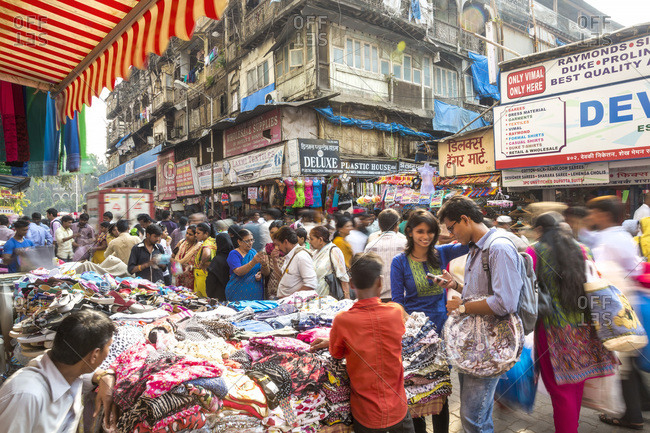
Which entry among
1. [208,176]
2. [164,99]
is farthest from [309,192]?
[164,99]

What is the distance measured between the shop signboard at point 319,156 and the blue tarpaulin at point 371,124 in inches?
49.3

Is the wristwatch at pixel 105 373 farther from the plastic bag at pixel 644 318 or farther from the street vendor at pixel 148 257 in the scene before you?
the plastic bag at pixel 644 318

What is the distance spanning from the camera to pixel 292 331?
3.01 metres

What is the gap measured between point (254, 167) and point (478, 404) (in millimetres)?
15494

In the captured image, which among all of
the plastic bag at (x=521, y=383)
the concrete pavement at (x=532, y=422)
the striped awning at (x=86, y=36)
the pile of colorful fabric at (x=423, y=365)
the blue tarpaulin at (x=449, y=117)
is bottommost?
the concrete pavement at (x=532, y=422)

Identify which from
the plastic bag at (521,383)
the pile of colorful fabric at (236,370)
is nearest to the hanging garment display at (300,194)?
the pile of colorful fabric at (236,370)

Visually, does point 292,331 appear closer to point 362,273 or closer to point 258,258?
point 362,273

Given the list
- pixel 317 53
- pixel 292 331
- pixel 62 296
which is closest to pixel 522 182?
pixel 317 53

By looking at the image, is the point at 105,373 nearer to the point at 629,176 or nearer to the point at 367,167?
the point at 629,176

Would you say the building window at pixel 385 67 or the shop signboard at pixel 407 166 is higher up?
the building window at pixel 385 67

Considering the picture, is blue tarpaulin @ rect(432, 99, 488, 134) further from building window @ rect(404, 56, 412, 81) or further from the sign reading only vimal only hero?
the sign reading only vimal only hero

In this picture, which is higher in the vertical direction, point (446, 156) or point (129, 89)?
point (129, 89)

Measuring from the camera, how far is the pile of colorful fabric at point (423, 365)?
265 centimetres

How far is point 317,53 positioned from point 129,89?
24.9 metres
